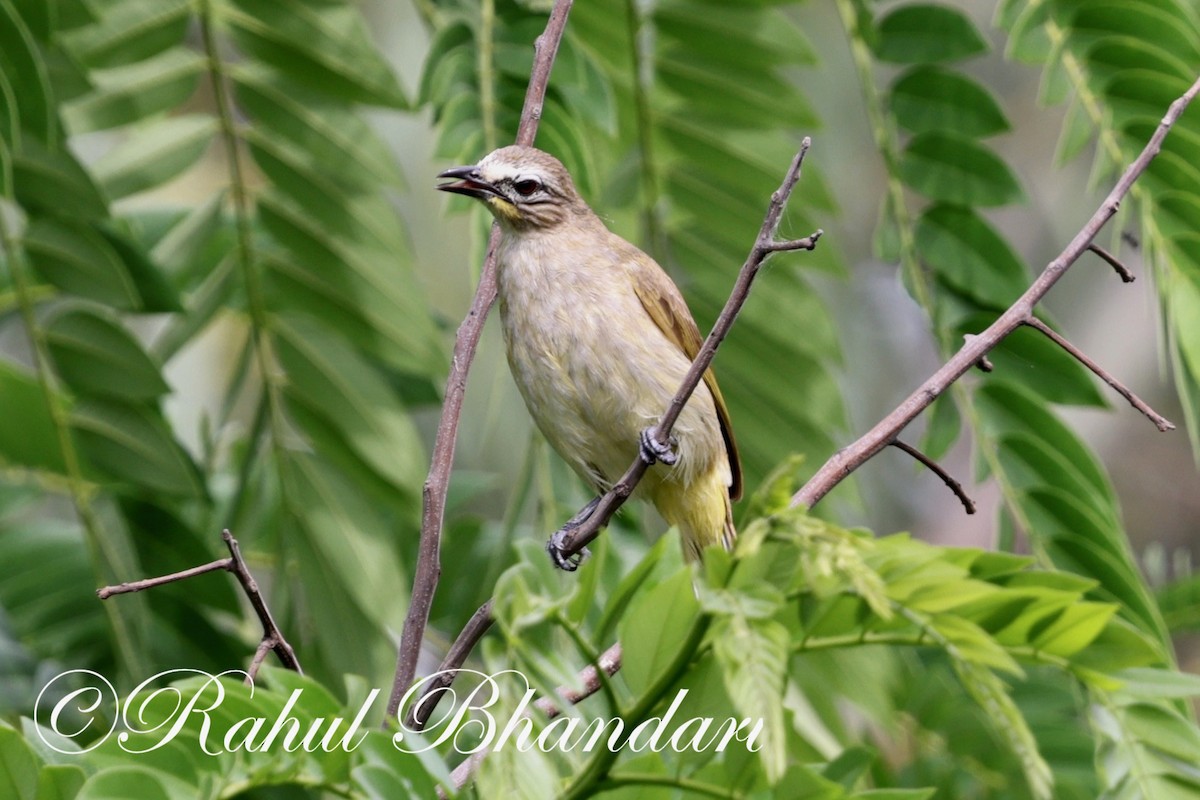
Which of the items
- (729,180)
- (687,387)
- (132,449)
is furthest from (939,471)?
(132,449)

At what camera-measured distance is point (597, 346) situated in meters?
2.95

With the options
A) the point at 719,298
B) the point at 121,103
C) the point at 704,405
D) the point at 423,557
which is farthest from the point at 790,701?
the point at 121,103

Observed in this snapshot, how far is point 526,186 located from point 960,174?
99 centimetres

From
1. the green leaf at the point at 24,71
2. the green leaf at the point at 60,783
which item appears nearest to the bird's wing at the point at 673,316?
the green leaf at the point at 24,71

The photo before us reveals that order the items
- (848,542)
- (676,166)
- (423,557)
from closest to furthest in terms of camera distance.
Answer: (848,542), (423,557), (676,166)

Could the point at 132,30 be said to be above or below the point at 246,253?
above

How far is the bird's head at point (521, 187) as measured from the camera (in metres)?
2.72

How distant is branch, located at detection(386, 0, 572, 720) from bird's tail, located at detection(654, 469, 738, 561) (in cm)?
110

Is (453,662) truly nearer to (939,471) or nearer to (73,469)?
(939,471)

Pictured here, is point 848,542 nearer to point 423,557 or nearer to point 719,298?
point 423,557

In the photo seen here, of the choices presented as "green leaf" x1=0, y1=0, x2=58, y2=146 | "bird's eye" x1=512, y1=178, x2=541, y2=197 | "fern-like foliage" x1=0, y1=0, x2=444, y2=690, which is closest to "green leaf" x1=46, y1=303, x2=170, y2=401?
"fern-like foliage" x1=0, y1=0, x2=444, y2=690

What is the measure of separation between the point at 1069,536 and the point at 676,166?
1.34m

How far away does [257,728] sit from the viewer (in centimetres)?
154

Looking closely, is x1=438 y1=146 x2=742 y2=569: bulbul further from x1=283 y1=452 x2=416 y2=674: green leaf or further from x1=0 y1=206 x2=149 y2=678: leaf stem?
x1=0 y1=206 x2=149 y2=678: leaf stem
